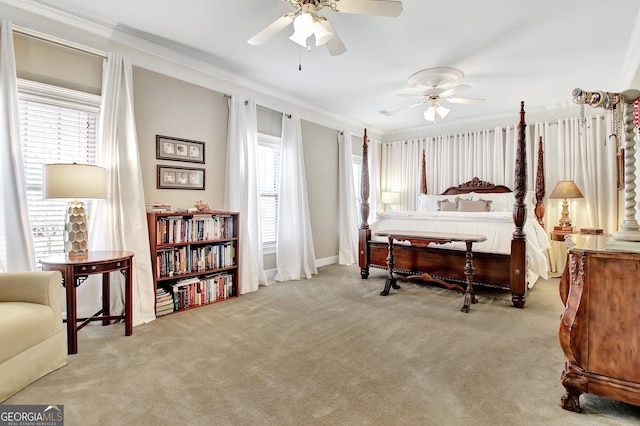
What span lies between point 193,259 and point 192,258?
0.6 inches

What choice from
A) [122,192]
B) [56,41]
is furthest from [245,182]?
[56,41]

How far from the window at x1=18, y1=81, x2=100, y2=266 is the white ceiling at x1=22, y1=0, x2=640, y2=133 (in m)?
0.72

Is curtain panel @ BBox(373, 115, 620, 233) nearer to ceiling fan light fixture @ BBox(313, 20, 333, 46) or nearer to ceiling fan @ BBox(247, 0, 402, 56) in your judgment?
ceiling fan @ BBox(247, 0, 402, 56)

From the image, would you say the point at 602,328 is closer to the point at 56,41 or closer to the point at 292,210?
the point at 292,210

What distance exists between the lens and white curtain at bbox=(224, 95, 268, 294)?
3.87 m

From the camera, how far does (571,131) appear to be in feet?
15.9

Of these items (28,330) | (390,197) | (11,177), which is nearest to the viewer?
(28,330)

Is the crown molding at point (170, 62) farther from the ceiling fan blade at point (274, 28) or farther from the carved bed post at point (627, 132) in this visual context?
the carved bed post at point (627, 132)

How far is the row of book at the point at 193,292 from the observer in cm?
308

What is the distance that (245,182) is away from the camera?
13.1ft

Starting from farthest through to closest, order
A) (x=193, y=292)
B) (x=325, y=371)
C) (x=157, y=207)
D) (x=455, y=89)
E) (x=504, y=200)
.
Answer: (x=504, y=200) < (x=455, y=89) < (x=193, y=292) < (x=157, y=207) < (x=325, y=371)

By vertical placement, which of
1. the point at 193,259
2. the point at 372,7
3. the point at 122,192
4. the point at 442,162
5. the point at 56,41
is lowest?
the point at 193,259

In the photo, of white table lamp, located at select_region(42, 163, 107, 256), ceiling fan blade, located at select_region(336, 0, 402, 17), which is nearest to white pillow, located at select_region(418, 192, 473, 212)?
ceiling fan blade, located at select_region(336, 0, 402, 17)

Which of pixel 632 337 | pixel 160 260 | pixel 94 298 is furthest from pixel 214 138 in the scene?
pixel 632 337
